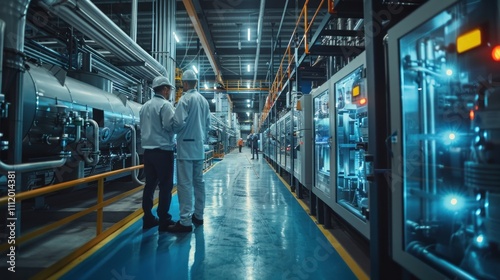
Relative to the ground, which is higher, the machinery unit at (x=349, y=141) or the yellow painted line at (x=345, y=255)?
the machinery unit at (x=349, y=141)

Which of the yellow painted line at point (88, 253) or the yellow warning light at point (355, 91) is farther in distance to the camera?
the yellow warning light at point (355, 91)

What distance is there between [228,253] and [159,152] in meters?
1.46

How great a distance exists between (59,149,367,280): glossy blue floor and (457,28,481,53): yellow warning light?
6.16 ft

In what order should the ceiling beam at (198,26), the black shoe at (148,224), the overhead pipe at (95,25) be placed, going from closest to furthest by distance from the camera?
the overhead pipe at (95,25) < the black shoe at (148,224) < the ceiling beam at (198,26)

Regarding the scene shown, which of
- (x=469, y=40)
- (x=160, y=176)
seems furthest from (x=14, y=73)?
(x=469, y=40)

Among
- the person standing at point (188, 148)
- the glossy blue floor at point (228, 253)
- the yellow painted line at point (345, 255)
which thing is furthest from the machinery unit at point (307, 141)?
the person standing at point (188, 148)

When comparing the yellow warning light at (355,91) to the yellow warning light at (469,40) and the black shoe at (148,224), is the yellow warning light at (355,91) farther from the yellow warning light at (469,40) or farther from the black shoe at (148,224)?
the black shoe at (148,224)

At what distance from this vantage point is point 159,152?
304cm

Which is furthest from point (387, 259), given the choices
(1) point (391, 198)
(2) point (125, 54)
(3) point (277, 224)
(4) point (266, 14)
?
(4) point (266, 14)

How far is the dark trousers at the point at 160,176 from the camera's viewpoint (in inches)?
120

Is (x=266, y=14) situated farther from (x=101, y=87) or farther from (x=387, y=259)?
(x=387, y=259)

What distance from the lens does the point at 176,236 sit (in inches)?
116

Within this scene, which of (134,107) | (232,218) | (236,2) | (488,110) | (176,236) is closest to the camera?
(488,110)

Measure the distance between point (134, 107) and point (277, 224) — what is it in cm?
407
